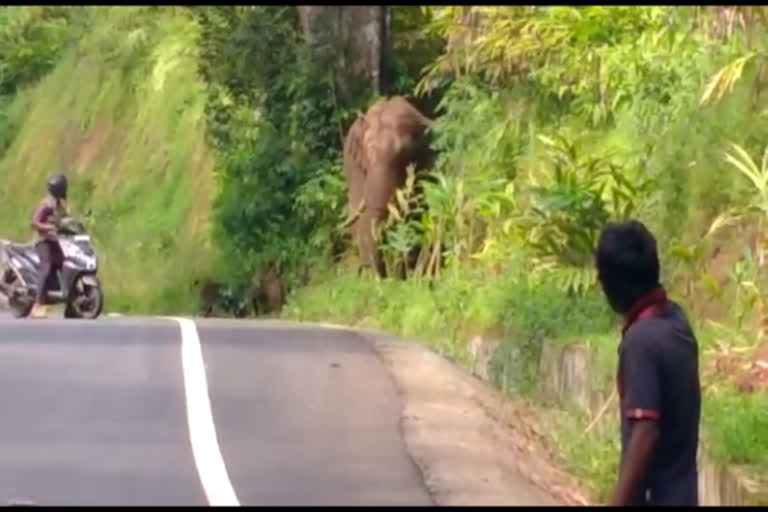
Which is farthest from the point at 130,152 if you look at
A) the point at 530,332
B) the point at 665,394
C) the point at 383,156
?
the point at 665,394

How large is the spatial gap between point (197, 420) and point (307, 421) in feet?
2.62

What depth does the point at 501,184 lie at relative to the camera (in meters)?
22.9

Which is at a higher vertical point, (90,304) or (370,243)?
(370,243)

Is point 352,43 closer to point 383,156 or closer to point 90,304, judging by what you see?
point 383,156

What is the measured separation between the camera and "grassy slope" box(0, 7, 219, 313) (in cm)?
3969

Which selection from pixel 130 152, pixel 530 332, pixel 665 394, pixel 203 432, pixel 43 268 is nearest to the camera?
pixel 665 394

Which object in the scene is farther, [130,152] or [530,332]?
[130,152]

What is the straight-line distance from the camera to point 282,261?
1261 inches

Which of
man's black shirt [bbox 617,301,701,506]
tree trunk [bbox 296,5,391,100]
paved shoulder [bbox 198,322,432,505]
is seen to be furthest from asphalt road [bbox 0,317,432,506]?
tree trunk [bbox 296,5,391,100]

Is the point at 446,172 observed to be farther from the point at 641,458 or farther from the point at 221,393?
the point at 641,458

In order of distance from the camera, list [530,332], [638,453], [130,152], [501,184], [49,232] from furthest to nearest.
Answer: [130,152], [49,232], [501,184], [530,332], [638,453]

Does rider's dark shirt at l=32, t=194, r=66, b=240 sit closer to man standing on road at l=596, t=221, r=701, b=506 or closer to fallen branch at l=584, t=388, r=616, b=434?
fallen branch at l=584, t=388, r=616, b=434

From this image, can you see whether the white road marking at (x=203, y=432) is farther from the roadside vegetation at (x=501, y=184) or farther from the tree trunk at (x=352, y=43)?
the tree trunk at (x=352, y=43)

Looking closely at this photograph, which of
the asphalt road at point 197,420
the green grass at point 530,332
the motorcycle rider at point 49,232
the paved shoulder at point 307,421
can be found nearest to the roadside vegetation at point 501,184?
the green grass at point 530,332
